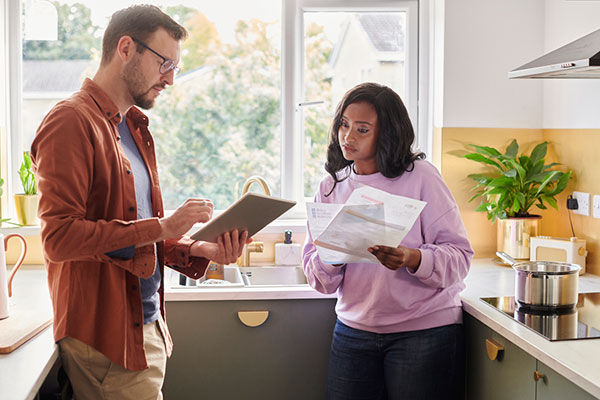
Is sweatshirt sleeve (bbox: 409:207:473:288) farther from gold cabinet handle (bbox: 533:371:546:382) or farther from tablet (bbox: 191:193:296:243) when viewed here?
tablet (bbox: 191:193:296:243)

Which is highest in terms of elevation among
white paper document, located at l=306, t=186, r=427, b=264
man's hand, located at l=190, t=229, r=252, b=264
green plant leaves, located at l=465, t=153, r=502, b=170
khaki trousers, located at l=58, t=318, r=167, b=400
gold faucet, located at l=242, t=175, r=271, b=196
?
green plant leaves, located at l=465, t=153, r=502, b=170

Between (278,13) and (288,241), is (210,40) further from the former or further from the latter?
(288,241)

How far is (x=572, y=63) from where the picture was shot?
1859 millimetres

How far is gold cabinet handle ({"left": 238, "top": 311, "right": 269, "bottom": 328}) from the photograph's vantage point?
2.42 m

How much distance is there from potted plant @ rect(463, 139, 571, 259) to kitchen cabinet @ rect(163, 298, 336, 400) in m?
0.84

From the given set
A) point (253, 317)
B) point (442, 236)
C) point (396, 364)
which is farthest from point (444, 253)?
point (253, 317)

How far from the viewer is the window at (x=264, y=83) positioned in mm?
3068

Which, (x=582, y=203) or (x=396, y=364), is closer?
(x=396, y=364)

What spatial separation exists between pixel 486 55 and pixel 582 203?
0.77 metres

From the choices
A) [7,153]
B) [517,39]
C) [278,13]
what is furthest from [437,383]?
[7,153]

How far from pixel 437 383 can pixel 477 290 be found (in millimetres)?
449

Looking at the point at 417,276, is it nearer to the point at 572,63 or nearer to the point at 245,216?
the point at 245,216

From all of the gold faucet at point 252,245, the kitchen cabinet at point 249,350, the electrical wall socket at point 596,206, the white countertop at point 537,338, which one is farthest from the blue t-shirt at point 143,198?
the electrical wall socket at point 596,206

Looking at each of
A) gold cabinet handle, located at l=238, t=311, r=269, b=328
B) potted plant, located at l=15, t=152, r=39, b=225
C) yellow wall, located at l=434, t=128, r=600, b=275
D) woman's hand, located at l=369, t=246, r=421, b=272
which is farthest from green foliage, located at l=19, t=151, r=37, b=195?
yellow wall, located at l=434, t=128, r=600, b=275
